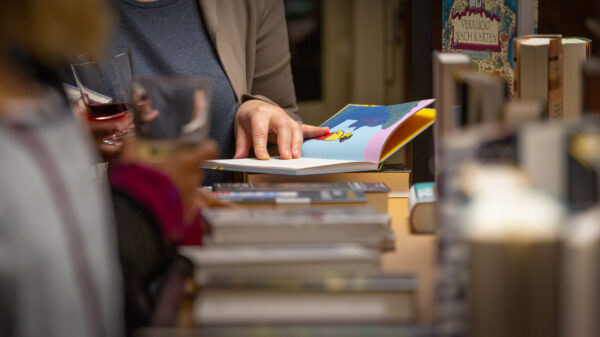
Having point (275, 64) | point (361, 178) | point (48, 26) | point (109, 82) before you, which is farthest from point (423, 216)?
point (275, 64)

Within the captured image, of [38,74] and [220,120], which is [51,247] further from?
[220,120]

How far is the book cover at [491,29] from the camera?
1.44m

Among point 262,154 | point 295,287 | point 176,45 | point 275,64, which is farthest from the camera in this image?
point 275,64

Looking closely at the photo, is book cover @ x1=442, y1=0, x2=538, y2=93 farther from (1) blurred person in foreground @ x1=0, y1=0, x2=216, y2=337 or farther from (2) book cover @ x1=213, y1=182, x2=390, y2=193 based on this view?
(1) blurred person in foreground @ x1=0, y1=0, x2=216, y2=337

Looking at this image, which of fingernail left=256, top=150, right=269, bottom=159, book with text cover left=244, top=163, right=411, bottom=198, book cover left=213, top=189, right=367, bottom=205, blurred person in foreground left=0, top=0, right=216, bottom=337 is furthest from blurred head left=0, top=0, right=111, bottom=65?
fingernail left=256, top=150, right=269, bottom=159

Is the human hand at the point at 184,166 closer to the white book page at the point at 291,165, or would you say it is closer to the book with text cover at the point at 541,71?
the white book page at the point at 291,165

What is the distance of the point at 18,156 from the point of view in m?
0.52

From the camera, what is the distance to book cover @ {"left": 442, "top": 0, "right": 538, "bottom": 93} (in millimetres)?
1437

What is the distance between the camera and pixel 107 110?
1.11 m

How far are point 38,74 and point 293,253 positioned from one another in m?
0.29

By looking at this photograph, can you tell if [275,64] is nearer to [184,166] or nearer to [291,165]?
[291,165]

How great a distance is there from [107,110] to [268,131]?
1.57ft

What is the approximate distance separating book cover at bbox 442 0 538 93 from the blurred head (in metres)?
1.03

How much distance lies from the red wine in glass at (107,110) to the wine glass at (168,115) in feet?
1.00
